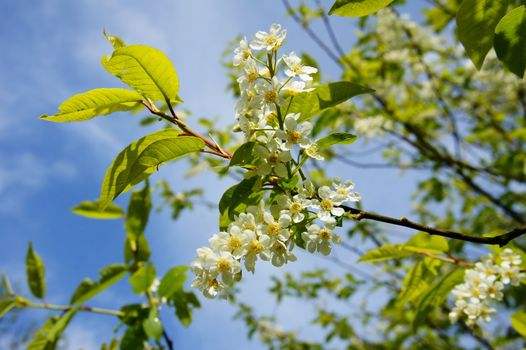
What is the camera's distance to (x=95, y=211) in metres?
2.17

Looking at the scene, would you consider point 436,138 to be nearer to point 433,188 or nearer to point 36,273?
point 433,188

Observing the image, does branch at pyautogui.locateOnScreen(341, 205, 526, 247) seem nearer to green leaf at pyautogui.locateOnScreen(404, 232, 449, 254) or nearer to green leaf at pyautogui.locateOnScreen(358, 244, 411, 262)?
green leaf at pyautogui.locateOnScreen(404, 232, 449, 254)

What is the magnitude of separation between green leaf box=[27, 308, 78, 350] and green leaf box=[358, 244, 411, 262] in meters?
1.41

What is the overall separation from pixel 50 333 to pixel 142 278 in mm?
508

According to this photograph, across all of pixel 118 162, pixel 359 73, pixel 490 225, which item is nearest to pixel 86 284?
pixel 118 162

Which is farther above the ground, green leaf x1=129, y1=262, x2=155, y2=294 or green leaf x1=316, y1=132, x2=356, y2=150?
green leaf x1=316, y1=132, x2=356, y2=150

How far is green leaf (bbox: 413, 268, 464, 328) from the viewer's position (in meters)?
1.89

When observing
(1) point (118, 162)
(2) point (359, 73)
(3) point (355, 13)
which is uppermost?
(2) point (359, 73)

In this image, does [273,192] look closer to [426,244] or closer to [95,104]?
[95,104]

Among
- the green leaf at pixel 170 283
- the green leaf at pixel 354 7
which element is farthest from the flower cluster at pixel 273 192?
the green leaf at pixel 170 283

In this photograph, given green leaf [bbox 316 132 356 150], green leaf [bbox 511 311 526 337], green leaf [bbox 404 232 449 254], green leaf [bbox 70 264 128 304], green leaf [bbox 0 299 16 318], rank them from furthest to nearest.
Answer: green leaf [bbox 0 299 16 318]
green leaf [bbox 70 264 128 304]
green leaf [bbox 511 311 526 337]
green leaf [bbox 404 232 449 254]
green leaf [bbox 316 132 356 150]

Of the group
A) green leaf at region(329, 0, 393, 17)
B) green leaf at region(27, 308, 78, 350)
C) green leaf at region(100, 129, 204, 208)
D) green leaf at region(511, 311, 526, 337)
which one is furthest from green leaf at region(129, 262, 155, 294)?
green leaf at region(511, 311, 526, 337)

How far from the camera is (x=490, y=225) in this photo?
201 inches

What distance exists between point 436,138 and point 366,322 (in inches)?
97.1
